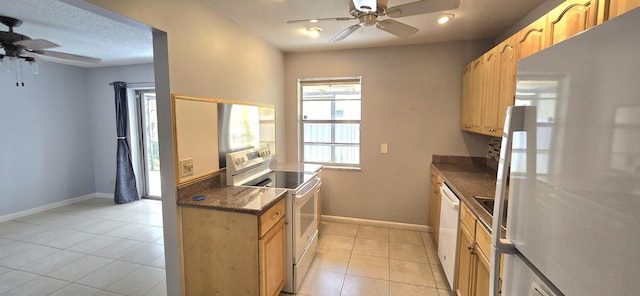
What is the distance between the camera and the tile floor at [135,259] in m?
2.31

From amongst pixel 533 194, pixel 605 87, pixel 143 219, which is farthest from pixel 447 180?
pixel 143 219

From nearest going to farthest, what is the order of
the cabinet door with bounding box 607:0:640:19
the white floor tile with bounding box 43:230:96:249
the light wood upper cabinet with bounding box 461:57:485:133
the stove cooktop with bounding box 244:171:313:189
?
the cabinet door with bounding box 607:0:640:19 < the stove cooktop with bounding box 244:171:313:189 < the light wood upper cabinet with bounding box 461:57:485:133 < the white floor tile with bounding box 43:230:96:249

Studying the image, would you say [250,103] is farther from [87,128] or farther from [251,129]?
[87,128]

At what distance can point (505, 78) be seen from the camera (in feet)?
6.63

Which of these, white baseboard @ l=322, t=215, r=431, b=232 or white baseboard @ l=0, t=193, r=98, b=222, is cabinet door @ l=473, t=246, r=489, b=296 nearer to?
white baseboard @ l=322, t=215, r=431, b=232

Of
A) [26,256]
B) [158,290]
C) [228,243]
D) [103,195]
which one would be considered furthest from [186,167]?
[103,195]

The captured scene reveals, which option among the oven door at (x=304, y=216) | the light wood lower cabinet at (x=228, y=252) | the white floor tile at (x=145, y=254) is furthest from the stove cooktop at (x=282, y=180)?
the white floor tile at (x=145, y=254)

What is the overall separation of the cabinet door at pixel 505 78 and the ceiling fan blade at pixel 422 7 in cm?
71

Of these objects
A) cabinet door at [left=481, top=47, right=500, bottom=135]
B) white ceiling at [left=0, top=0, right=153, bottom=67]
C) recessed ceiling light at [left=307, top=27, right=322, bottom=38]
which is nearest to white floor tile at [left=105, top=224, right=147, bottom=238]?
white ceiling at [left=0, top=0, right=153, bottom=67]

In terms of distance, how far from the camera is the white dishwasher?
208cm

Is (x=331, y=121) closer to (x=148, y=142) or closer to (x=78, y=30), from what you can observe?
(x=78, y=30)

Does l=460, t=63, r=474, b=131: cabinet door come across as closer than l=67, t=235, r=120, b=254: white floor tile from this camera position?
Yes

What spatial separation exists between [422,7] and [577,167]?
1385 millimetres

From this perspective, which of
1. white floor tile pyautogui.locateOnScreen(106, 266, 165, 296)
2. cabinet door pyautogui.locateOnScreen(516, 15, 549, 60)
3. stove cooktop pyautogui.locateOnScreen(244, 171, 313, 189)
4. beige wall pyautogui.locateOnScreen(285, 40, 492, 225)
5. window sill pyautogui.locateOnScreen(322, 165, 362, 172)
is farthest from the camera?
window sill pyautogui.locateOnScreen(322, 165, 362, 172)
